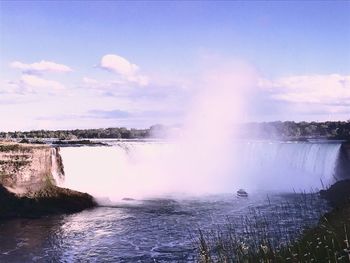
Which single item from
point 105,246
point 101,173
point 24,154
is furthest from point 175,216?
point 101,173

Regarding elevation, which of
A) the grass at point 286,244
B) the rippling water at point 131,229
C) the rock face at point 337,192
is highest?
the grass at point 286,244

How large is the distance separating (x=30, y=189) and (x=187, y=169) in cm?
2108

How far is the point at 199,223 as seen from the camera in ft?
76.9

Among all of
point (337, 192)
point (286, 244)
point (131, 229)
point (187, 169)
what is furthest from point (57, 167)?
point (286, 244)

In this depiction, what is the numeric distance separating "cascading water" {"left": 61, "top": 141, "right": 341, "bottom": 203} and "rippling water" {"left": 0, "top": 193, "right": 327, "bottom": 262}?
6.14 meters

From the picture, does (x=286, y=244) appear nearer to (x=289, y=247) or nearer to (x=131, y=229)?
(x=289, y=247)

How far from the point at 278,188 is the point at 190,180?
7.78 m

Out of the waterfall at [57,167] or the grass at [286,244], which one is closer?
the grass at [286,244]

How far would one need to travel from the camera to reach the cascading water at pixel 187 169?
37.3 metres

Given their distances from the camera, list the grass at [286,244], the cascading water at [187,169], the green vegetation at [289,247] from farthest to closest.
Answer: the cascading water at [187,169], the grass at [286,244], the green vegetation at [289,247]

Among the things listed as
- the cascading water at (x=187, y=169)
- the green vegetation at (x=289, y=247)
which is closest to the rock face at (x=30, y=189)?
the cascading water at (x=187, y=169)

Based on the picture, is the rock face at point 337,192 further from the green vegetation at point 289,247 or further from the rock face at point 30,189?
the rock face at point 30,189

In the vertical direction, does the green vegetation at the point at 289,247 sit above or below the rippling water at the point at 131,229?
above

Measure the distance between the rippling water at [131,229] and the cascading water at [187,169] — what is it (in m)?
6.14
